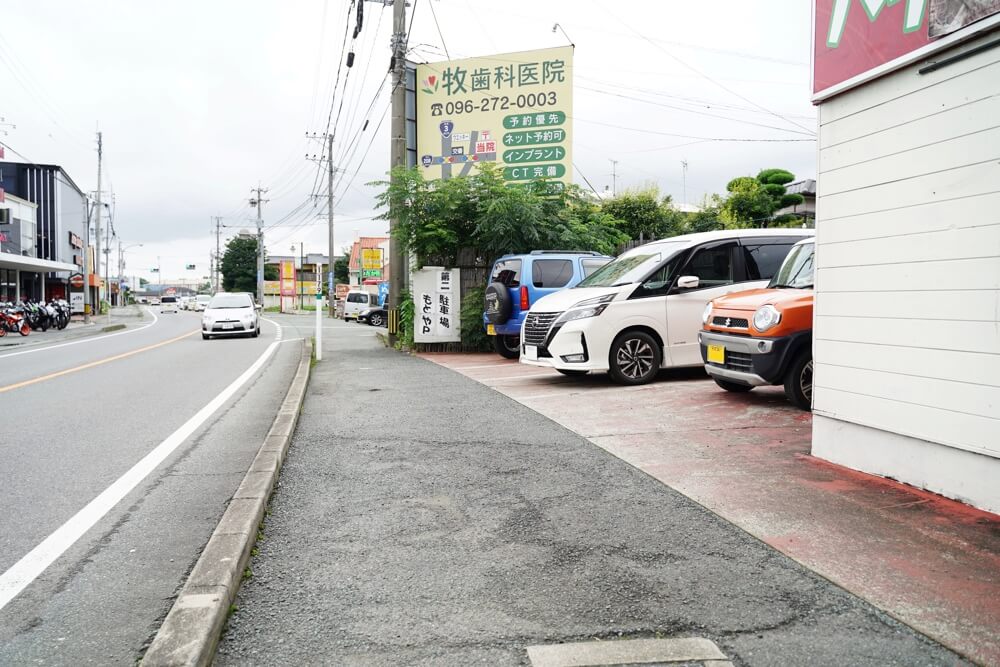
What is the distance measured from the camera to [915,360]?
4.59 meters

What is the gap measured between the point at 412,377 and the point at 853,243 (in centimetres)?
704

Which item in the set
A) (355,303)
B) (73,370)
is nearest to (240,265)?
(355,303)

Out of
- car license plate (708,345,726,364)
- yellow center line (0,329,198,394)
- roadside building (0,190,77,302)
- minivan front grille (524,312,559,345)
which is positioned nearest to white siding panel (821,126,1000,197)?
car license plate (708,345,726,364)

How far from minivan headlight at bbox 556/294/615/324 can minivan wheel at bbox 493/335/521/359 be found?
4.37m

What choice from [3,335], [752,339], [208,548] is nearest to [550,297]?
[752,339]

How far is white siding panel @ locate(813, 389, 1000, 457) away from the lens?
13.6 feet

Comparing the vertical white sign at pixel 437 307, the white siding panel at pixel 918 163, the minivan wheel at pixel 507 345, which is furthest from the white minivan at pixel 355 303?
the white siding panel at pixel 918 163

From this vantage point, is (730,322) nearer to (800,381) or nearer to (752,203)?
(800,381)

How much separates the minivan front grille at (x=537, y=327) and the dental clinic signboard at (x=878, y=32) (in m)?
5.10

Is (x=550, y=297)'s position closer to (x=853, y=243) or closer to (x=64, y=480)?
(x=853, y=243)

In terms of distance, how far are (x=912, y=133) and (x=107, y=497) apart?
5.64 m

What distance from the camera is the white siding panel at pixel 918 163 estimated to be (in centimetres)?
412

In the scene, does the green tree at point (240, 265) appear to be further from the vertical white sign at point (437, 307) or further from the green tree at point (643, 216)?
the vertical white sign at point (437, 307)

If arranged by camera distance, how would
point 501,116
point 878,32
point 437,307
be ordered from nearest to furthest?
point 878,32, point 437,307, point 501,116
